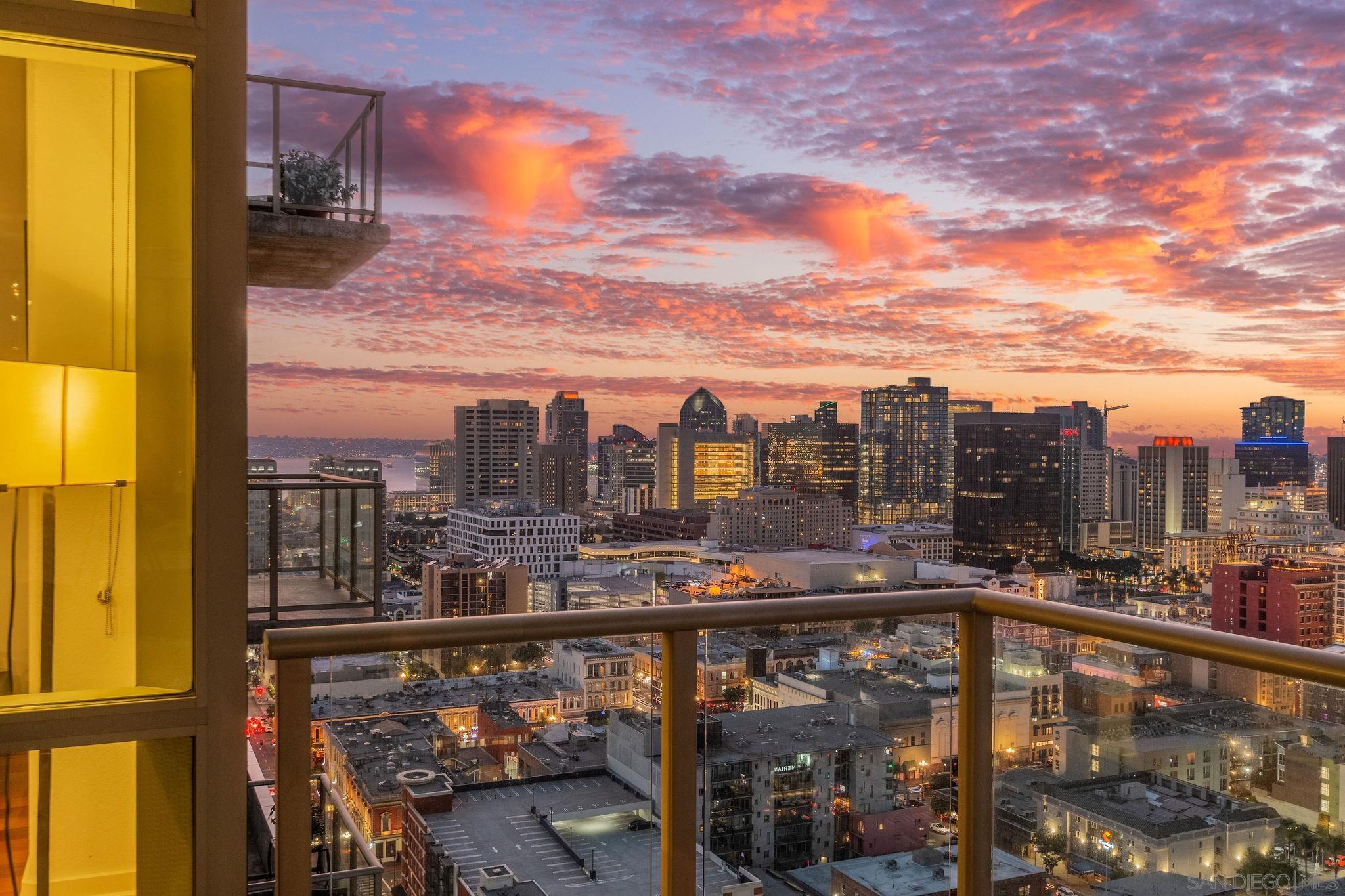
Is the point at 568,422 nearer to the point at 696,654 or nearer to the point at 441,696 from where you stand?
the point at 696,654

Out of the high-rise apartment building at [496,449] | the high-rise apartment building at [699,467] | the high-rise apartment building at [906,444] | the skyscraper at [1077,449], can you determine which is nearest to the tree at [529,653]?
the high-rise apartment building at [496,449]

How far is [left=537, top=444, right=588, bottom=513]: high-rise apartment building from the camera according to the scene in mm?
17031

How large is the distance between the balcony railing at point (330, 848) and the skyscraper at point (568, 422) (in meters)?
16.5

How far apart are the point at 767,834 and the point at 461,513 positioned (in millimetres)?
11352

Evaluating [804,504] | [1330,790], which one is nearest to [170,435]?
[1330,790]

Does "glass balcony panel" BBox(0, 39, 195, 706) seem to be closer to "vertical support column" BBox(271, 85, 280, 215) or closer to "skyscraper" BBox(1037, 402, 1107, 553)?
"vertical support column" BBox(271, 85, 280, 215)

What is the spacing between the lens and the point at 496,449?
16.3m

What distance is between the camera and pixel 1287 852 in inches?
58.5

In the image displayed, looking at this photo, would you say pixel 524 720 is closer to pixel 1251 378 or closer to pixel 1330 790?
pixel 1330 790

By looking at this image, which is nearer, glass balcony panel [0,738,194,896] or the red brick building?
glass balcony panel [0,738,194,896]

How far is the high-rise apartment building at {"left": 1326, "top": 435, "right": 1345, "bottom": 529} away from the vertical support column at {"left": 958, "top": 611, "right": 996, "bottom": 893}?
9.42m

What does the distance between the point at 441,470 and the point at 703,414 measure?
9.32 metres

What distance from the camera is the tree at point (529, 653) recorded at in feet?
5.06

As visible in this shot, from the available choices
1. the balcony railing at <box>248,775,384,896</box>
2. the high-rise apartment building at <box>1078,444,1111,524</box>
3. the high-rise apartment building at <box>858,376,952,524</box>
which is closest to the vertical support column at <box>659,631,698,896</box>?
the balcony railing at <box>248,775,384,896</box>
